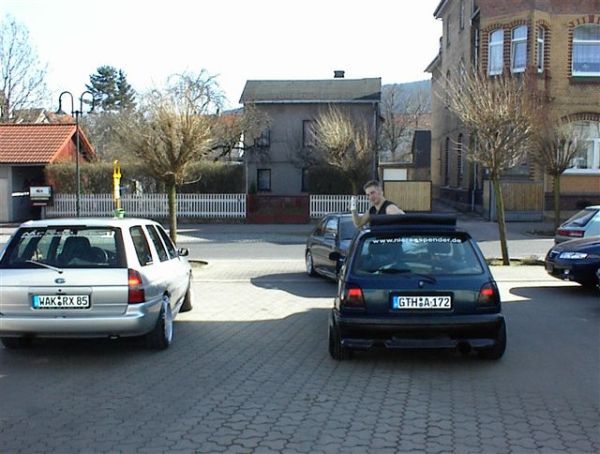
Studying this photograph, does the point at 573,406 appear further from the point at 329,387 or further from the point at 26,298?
the point at 26,298

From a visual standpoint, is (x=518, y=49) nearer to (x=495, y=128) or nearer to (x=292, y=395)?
(x=495, y=128)

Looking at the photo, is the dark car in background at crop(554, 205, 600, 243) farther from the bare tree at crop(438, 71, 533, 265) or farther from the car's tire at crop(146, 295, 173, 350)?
the car's tire at crop(146, 295, 173, 350)

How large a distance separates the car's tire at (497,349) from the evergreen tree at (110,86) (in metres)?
78.5

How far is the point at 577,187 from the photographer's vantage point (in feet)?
102

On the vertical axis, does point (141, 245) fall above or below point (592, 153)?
below

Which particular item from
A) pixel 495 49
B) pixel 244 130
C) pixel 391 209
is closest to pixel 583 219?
pixel 391 209

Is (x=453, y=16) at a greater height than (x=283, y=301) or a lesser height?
greater

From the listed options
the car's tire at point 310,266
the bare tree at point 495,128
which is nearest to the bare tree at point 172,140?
the car's tire at point 310,266

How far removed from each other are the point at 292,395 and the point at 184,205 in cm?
2681

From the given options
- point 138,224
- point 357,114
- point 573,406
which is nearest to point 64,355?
point 138,224

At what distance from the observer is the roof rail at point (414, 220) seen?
712 centimetres

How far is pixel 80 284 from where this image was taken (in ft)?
22.3

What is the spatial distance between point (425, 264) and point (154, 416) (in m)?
3.01

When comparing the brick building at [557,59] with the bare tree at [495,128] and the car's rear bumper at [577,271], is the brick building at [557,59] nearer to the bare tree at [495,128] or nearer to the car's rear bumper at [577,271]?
the bare tree at [495,128]
